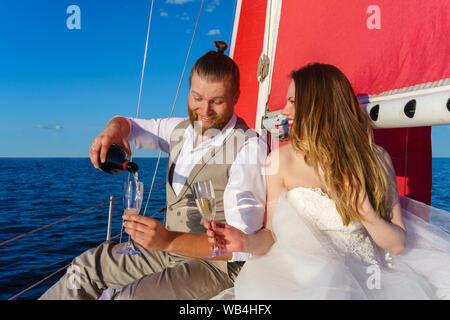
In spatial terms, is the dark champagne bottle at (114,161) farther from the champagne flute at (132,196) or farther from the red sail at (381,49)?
→ the red sail at (381,49)

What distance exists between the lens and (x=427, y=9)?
1375 millimetres

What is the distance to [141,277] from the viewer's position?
1530mm

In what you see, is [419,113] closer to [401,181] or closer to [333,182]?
[333,182]

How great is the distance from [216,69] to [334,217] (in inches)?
36.5

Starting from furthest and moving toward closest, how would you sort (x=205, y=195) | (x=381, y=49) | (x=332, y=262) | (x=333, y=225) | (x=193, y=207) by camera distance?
(x=193, y=207) < (x=381, y=49) < (x=333, y=225) < (x=205, y=195) < (x=332, y=262)

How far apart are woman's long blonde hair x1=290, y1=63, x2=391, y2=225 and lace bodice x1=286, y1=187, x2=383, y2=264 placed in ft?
0.13

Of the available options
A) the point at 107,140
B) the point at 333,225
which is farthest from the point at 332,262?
the point at 107,140

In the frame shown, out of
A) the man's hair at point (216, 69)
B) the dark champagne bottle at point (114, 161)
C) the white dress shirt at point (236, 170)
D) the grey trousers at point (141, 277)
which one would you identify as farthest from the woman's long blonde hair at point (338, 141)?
the dark champagne bottle at point (114, 161)

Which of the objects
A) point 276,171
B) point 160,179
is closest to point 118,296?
point 276,171

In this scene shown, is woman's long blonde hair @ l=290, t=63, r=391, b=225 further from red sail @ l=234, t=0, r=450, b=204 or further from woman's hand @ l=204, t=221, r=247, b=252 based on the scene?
woman's hand @ l=204, t=221, r=247, b=252

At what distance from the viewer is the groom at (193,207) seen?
4.75ft

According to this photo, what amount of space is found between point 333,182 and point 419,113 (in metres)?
0.40

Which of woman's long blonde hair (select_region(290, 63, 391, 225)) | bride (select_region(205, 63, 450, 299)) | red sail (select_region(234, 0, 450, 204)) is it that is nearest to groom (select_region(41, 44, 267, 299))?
bride (select_region(205, 63, 450, 299))

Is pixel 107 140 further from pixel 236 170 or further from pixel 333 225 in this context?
pixel 333 225
